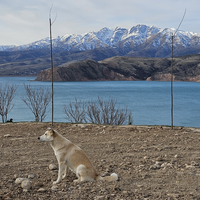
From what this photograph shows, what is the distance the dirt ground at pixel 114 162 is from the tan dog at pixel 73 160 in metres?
0.18

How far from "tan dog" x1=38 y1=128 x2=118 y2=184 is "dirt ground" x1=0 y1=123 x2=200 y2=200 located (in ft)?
0.60

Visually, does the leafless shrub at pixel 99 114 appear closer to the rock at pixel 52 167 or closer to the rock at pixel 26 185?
the rock at pixel 52 167

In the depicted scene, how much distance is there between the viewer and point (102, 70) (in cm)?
14125

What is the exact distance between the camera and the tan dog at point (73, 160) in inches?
196

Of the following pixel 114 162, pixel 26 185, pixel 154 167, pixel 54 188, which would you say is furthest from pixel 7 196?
pixel 154 167

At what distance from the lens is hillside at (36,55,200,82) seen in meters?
131

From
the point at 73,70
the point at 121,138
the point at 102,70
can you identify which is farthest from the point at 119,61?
the point at 121,138

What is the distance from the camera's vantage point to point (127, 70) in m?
145

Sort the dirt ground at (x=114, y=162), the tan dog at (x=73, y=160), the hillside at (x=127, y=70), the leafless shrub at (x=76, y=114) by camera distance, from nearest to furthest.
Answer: the dirt ground at (x=114, y=162)
the tan dog at (x=73, y=160)
the leafless shrub at (x=76, y=114)
the hillside at (x=127, y=70)

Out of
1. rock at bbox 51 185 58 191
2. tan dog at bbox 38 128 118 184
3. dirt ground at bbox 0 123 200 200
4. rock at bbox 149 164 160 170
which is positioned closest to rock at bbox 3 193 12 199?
dirt ground at bbox 0 123 200 200

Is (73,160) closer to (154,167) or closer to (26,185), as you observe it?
(26,185)

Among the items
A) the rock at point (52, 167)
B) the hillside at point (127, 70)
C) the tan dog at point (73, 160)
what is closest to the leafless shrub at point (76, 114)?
the rock at point (52, 167)

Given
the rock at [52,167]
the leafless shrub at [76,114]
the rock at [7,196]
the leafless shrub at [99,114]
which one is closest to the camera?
the rock at [7,196]

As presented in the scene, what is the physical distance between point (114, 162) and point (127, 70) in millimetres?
139986
